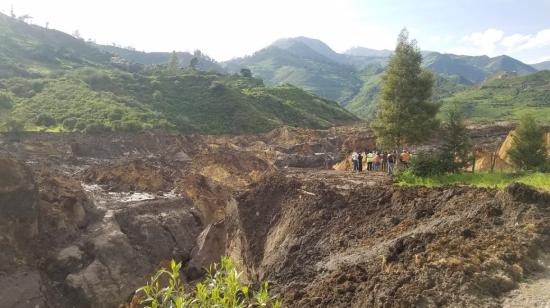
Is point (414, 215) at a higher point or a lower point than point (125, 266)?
higher

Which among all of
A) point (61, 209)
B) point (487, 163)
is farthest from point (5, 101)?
point (487, 163)

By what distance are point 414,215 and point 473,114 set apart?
10791 centimetres

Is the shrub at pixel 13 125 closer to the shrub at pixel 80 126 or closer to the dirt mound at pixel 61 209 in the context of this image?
the shrub at pixel 80 126

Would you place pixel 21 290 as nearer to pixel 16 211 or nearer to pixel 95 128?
pixel 16 211

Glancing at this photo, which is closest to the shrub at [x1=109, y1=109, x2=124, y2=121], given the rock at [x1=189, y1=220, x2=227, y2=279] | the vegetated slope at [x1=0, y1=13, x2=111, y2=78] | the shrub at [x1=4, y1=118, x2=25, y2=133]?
the shrub at [x1=4, y1=118, x2=25, y2=133]

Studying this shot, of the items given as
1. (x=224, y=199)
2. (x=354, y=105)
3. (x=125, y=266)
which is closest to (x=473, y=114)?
(x=354, y=105)

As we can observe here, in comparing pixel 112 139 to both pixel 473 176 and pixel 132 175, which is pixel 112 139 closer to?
pixel 132 175

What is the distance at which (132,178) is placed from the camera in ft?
100

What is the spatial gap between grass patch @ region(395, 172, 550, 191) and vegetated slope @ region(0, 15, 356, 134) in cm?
4197

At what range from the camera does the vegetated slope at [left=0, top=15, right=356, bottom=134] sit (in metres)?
55.8

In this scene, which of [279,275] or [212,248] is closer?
[279,275]

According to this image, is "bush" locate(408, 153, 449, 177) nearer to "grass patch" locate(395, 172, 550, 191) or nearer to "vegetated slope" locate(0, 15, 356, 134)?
"grass patch" locate(395, 172, 550, 191)

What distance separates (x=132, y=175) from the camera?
30.7 m

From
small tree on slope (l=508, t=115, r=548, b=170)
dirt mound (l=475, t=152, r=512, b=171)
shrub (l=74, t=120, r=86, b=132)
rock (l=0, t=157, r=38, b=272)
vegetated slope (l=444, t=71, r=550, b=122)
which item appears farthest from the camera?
vegetated slope (l=444, t=71, r=550, b=122)
